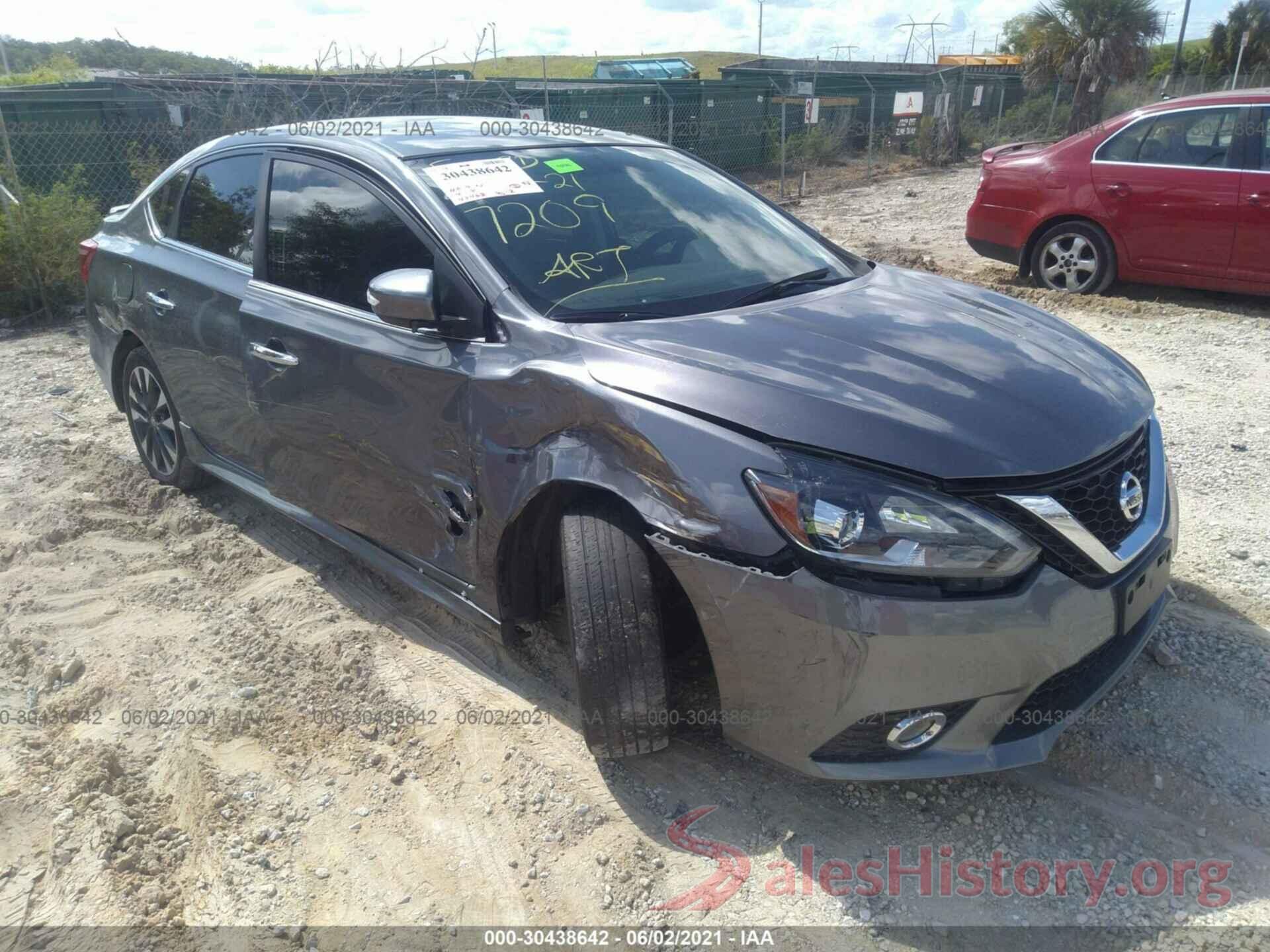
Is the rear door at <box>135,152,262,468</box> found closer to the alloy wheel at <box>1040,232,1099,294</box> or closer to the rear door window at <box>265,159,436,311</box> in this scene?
the rear door window at <box>265,159,436,311</box>

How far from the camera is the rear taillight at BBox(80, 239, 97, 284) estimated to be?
16.1ft

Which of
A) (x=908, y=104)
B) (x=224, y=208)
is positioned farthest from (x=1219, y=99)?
(x=908, y=104)

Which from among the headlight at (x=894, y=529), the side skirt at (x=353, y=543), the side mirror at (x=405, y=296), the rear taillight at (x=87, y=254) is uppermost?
the side mirror at (x=405, y=296)

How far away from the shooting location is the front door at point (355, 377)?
9.71ft

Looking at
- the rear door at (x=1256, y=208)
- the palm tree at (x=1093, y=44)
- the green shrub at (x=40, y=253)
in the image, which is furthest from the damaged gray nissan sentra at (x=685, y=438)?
the palm tree at (x=1093, y=44)

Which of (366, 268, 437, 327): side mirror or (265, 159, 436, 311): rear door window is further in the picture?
(265, 159, 436, 311): rear door window

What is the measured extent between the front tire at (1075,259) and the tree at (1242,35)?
3589cm

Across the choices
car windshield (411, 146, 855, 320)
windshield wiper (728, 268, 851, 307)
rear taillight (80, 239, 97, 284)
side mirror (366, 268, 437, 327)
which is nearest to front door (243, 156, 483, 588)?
side mirror (366, 268, 437, 327)

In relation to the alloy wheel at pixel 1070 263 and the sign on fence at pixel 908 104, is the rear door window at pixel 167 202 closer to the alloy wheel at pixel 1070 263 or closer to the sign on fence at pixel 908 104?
the alloy wheel at pixel 1070 263

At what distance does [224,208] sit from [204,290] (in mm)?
383

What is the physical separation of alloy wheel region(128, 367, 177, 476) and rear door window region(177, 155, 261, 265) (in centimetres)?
78

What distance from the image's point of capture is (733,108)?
62.1 feet

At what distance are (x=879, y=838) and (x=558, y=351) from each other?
1.56m

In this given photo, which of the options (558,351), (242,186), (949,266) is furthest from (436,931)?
(949,266)
